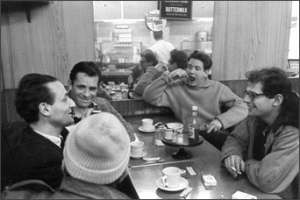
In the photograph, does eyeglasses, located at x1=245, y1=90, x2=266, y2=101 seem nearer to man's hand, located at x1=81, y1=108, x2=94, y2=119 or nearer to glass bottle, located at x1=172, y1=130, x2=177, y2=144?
glass bottle, located at x1=172, y1=130, x2=177, y2=144

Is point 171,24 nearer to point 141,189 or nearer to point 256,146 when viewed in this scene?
point 256,146

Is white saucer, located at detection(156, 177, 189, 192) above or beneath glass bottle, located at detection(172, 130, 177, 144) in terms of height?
beneath

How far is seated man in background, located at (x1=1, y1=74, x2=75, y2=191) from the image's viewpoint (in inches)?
47.8

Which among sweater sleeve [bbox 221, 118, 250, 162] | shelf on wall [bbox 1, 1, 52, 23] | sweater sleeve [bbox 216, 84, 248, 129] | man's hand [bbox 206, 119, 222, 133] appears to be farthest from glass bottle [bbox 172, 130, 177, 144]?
shelf on wall [bbox 1, 1, 52, 23]

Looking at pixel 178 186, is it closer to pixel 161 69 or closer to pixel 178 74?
pixel 178 74

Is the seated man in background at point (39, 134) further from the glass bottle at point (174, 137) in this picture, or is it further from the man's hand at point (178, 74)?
the man's hand at point (178, 74)

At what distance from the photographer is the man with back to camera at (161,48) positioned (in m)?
2.84

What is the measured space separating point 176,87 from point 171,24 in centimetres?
69

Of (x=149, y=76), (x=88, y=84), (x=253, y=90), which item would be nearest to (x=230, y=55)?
→ (x=149, y=76)

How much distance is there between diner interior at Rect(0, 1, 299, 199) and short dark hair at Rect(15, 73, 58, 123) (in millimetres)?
775

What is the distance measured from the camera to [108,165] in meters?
0.92

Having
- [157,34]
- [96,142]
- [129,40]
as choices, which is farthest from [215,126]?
[96,142]

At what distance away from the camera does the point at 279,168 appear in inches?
51.6

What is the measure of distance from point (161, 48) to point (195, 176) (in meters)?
1.66
